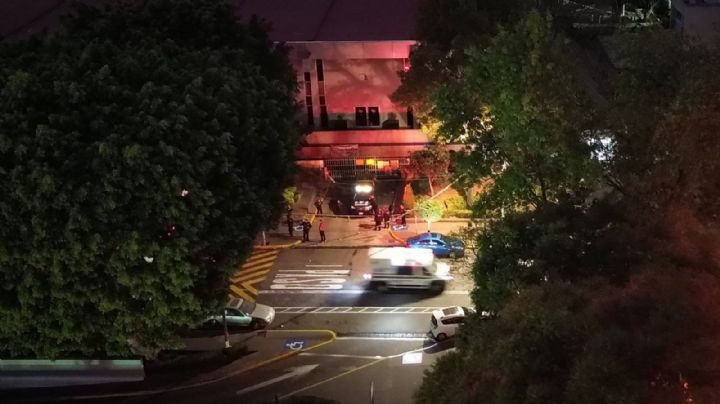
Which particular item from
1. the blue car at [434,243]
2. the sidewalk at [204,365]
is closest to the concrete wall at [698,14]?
the blue car at [434,243]

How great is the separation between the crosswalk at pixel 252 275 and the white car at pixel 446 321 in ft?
25.8

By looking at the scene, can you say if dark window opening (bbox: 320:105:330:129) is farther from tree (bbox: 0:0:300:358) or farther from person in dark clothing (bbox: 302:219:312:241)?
tree (bbox: 0:0:300:358)

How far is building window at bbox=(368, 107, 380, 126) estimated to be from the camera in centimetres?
4112

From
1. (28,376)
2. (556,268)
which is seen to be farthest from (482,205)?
(28,376)

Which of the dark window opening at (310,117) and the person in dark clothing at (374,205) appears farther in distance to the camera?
the dark window opening at (310,117)

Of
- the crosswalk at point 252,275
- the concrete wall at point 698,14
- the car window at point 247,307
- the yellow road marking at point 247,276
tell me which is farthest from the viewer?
the concrete wall at point 698,14

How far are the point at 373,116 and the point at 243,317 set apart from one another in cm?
1696

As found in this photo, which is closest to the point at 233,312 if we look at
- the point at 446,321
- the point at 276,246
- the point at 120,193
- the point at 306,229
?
the point at 276,246

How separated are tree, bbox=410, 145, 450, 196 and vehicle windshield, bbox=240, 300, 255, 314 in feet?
38.9

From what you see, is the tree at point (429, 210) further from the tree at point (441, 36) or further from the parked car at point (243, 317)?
the parked car at point (243, 317)

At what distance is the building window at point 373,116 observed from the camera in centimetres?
4112

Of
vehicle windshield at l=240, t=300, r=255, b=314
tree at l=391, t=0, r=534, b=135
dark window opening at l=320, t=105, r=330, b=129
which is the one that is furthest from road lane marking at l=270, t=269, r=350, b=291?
dark window opening at l=320, t=105, r=330, b=129

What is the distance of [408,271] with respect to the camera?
2923 centimetres

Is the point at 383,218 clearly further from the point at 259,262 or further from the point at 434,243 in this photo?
the point at 259,262
